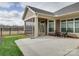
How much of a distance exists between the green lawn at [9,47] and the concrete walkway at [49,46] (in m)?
0.13

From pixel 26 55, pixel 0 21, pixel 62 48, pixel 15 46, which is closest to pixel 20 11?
pixel 0 21

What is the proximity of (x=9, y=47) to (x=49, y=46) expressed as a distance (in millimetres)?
1309

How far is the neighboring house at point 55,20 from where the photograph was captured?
5.83 meters

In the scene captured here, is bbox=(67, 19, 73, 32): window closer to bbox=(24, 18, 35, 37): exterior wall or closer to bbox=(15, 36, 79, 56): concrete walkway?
bbox=(15, 36, 79, 56): concrete walkway

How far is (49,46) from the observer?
5031 millimetres

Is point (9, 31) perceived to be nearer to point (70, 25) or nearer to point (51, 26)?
point (70, 25)

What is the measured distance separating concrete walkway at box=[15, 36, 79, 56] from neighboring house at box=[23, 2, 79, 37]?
45 centimetres

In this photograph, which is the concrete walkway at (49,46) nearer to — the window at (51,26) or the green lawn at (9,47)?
the green lawn at (9,47)

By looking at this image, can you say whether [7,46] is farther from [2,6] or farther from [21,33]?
[2,6]

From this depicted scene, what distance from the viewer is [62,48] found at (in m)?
4.86

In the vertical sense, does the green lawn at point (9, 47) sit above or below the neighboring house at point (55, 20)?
below

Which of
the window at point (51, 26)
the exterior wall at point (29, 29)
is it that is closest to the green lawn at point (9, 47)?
the exterior wall at point (29, 29)

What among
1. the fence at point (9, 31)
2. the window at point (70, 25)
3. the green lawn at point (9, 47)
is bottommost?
the green lawn at point (9, 47)

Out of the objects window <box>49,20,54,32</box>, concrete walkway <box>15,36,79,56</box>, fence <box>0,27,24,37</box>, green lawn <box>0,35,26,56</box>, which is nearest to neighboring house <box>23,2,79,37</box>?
window <box>49,20,54,32</box>
